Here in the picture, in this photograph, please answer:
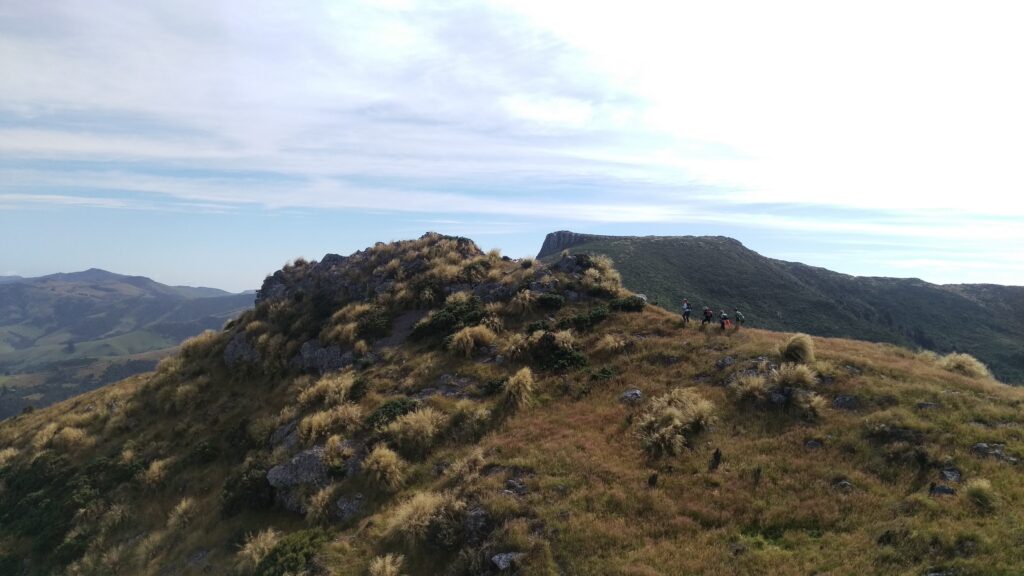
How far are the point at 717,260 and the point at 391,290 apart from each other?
362 feet

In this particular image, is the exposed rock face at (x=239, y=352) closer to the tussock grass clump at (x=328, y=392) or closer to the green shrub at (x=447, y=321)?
the tussock grass clump at (x=328, y=392)

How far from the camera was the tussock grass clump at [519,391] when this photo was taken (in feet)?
68.2

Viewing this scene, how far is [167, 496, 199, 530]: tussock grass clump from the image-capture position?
63.5ft

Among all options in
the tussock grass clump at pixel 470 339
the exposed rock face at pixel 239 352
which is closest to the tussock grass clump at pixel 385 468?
the tussock grass clump at pixel 470 339

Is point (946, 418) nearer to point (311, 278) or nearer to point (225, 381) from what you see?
point (225, 381)

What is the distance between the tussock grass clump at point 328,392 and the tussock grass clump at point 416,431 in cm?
519

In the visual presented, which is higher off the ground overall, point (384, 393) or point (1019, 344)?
point (384, 393)

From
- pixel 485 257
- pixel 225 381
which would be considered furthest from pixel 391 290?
pixel 225 381

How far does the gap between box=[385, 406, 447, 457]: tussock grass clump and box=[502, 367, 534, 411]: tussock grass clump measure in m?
2.95

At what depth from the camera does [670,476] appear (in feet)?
47.1

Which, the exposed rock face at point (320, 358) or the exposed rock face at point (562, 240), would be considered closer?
the exposed rock face at point (320, 358)

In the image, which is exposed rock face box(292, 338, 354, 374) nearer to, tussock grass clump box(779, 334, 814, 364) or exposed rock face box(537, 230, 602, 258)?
tussock grass clump box(779, 334, 814, 364)

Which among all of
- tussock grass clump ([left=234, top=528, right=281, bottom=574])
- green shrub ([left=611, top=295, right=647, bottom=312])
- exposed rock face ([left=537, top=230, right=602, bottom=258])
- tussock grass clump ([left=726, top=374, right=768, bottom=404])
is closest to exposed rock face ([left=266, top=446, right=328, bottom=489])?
tussock grass clump ([left=234, top=528, right=281, bottom=574])

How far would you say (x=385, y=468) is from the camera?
17.6 metres
